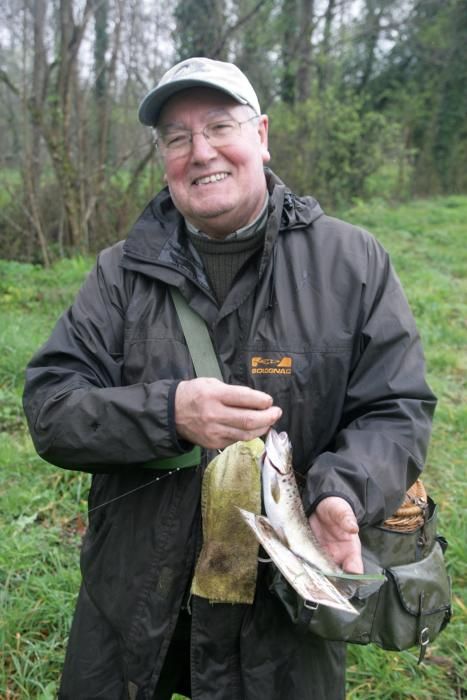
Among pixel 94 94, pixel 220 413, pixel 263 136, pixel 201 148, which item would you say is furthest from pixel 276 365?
pixel 94 94

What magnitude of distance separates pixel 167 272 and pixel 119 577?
993mm

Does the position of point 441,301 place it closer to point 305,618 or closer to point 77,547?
point 77,547

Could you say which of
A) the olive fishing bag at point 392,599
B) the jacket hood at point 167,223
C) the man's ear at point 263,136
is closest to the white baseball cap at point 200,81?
the man's ear at point 263,136

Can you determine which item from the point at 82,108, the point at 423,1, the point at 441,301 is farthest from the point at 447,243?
the point at 423,1

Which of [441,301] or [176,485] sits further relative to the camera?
[441,301]

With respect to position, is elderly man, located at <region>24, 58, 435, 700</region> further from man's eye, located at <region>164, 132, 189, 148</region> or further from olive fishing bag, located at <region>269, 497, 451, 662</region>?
olive fishing bag, located at <region>269, 497, 451, 662</region>

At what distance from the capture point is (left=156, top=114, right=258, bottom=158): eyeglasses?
6.77 feet

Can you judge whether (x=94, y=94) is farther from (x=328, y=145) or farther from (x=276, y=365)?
(x=276, y=365)

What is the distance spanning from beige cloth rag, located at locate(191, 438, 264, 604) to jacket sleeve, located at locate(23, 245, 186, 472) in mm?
182

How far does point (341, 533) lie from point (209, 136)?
51.3 inches

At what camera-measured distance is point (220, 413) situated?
1.62m

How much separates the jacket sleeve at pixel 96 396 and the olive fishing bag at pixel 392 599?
58 cm

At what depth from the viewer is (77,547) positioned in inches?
147

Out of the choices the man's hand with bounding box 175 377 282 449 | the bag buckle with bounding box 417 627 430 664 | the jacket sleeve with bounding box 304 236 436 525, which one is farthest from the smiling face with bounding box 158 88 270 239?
the bag buckle with bounding box 417 627 430 664
